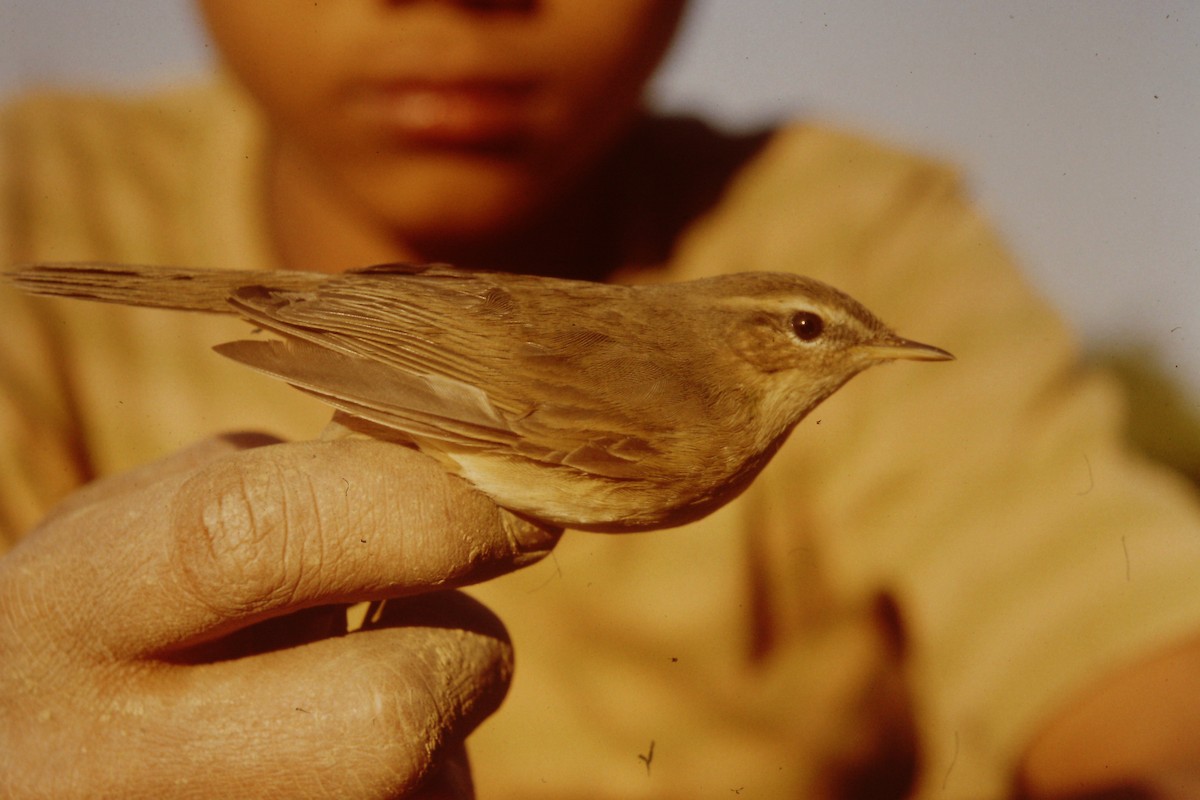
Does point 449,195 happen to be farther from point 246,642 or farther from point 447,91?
point 246,642

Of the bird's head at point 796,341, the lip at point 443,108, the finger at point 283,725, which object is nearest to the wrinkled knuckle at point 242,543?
the finger at point 283,725

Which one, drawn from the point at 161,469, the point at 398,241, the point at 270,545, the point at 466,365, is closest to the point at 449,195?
the point at 398,241

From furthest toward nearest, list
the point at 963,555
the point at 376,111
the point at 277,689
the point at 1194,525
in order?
the point at 963,555 → the point at 1194,525 → the point at 376,111 → the point at 277,689

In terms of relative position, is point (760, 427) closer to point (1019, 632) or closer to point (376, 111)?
point (376, 111)

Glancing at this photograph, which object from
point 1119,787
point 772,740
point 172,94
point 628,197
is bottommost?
point 772,740

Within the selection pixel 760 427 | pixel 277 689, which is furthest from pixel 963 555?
pixel 277 689

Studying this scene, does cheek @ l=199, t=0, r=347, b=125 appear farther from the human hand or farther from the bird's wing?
the human hand

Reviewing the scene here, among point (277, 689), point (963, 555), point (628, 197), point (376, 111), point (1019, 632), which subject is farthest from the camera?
point (628, 197)
